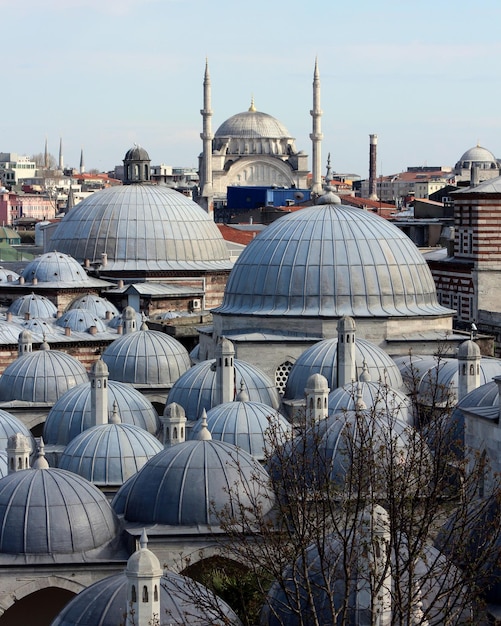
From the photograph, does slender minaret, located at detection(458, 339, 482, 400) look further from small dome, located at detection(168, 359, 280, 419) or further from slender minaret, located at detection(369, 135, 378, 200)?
slender minaret, located at detection(369, 135, 378, 200)

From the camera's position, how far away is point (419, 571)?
70.0 feet

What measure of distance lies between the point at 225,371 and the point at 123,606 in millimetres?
13286

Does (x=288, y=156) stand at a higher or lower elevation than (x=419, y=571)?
higher

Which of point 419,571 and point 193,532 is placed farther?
point 193,532

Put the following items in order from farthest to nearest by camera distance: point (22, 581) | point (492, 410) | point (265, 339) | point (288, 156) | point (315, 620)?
1. point (288, 156)
2. point (265, 339)
3. point (492, 410)
4. point (22, 581)
5. point (315, 620)

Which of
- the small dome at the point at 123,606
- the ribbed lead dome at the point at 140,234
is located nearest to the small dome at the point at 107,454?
the small dome at the point at 123,606

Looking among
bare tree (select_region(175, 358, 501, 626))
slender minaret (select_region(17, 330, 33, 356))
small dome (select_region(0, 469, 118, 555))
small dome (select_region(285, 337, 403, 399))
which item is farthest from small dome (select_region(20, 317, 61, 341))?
bare tree (select_region(175, 358, 501, 626))

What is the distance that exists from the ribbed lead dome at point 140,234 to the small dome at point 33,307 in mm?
6000

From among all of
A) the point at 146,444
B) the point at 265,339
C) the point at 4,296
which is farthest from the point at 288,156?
the point at 146,444

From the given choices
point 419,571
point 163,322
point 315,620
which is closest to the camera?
point 315,620

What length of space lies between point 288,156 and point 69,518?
107 meters

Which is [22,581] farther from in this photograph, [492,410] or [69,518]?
[492,410]

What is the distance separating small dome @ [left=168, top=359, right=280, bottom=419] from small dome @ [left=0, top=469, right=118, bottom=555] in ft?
30.6

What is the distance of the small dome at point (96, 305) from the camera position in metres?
50.7
